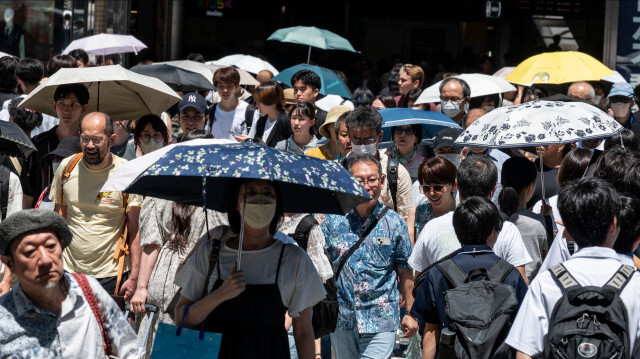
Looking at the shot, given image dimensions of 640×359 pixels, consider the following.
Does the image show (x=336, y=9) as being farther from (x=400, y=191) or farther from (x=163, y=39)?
(x=400, y=191)

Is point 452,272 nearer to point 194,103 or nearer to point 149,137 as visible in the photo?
point 149,137

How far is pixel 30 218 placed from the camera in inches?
153

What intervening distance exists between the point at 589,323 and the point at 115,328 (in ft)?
5.99

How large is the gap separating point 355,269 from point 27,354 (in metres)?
2.56

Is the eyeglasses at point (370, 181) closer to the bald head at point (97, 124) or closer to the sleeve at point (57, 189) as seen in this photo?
the bald head at point (97, 124)

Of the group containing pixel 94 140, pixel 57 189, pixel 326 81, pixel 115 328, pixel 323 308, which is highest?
pixel 326 81

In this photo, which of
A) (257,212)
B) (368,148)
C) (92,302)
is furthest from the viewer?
(368,148)

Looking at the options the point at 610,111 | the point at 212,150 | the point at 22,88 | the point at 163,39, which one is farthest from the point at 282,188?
the point at 163,39

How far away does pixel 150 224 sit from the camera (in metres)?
6.29

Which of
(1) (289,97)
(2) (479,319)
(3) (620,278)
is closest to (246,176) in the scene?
(2) (479,319)

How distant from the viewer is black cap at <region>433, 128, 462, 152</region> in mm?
8164

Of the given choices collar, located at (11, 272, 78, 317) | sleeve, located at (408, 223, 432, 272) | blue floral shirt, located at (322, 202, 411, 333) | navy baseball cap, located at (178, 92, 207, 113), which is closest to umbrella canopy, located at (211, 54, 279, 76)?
navy baseball cap, located at (178, 92, 207, 113)

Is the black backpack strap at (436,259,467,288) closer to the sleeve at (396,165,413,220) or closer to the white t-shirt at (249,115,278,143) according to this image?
the sleeve at (396,165,413,220)

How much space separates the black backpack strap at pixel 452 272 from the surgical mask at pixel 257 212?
3.02 feet
